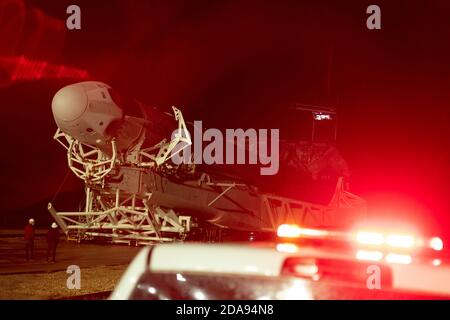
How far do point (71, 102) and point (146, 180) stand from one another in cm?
416

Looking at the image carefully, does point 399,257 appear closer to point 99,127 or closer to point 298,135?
point 99,127

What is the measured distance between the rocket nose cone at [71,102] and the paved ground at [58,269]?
4701 mm

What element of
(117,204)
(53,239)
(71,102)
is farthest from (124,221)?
(71,102)

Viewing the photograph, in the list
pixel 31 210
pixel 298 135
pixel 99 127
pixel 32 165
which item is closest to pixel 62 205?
pixel 31 210

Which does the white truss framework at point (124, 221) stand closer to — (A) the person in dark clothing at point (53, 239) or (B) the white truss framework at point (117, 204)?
(B) the white truss framework at point (117, 204)

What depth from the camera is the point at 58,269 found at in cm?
1565

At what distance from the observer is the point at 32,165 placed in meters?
33.8

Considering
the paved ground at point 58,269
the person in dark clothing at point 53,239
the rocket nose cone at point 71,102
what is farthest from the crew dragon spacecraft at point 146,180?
the person in dark clothing at point 53,239

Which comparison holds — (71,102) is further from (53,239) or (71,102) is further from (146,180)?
(53,239)

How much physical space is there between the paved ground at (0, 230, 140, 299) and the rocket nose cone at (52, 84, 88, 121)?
4.70 metres

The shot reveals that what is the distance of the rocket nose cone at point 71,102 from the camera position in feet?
59.2

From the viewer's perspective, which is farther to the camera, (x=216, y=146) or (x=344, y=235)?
(x=216, y=146)
